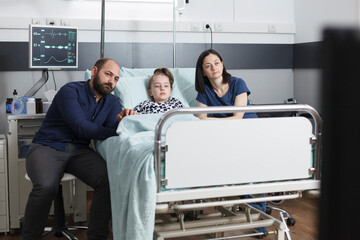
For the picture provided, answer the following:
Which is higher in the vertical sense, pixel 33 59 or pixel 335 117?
pixel 33 59

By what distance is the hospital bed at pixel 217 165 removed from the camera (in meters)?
1.96

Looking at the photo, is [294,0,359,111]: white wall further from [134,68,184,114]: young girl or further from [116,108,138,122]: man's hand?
[116,108,138,122]: man's hand

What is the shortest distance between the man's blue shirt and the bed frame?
745mm

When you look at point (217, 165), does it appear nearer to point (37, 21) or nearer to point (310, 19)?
point (37, 21)

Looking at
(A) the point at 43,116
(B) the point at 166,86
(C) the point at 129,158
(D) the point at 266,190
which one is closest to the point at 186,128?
(C) the point at 129,158

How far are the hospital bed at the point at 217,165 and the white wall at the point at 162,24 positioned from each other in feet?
6.29

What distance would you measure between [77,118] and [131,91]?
0.66 metres

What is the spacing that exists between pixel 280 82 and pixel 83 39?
1.98 metres

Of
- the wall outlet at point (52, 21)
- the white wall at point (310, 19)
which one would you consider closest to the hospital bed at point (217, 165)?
the wall outlet at point (52, 21)

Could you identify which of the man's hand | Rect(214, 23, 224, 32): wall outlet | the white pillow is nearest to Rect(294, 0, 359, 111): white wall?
Rect(214, 23, 224, 32): wall outlet

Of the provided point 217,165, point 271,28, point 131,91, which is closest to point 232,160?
point 217,165

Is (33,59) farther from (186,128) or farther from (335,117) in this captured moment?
(335,117)

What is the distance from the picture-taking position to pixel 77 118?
8.77 feet

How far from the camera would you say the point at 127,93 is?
3.23 m
